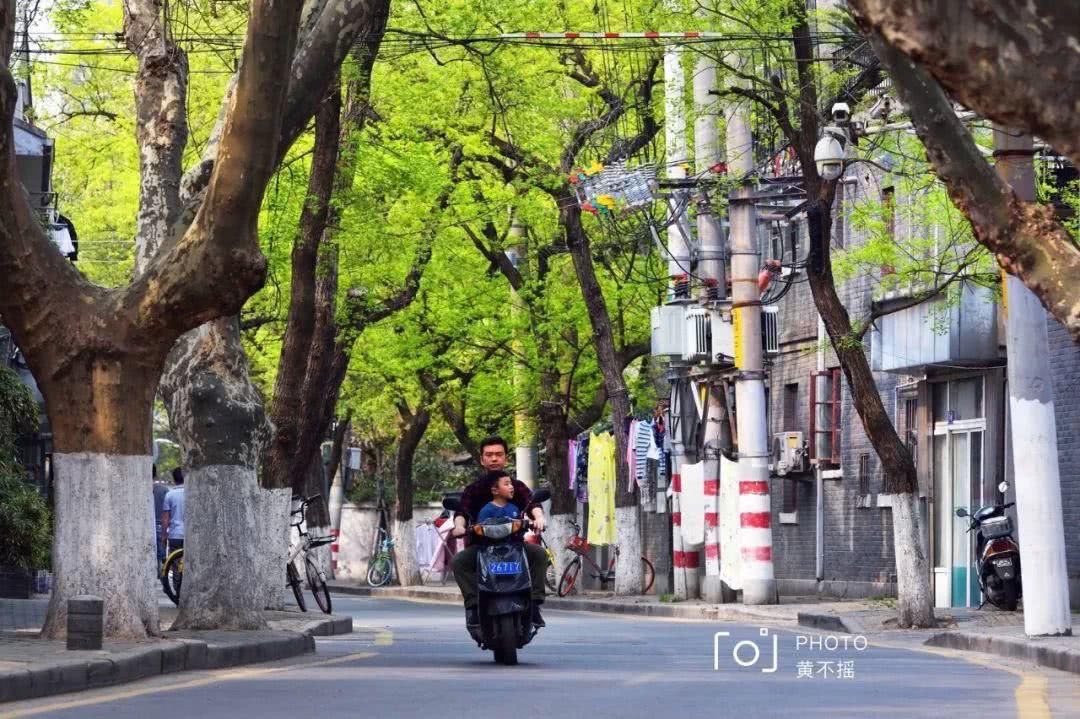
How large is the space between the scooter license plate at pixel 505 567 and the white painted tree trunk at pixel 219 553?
322 cm

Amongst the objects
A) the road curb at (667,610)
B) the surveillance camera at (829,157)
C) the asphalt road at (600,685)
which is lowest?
the asphalt road at (600,685)

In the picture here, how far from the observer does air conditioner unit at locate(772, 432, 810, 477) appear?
38344 millimetres

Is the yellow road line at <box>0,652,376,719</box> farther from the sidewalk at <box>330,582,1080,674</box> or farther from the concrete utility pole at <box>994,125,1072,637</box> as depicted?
the concrete utility pole at <box>994,125,1072,637</box>

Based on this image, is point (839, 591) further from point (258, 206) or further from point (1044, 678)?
point (258, 206)

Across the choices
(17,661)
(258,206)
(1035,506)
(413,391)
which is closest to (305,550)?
(1035,506)

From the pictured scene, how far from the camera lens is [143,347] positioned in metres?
16.5

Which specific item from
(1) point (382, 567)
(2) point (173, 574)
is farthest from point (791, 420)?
(1) point (382, 567)

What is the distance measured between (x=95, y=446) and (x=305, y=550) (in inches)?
421

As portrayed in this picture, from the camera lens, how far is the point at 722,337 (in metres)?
33.9

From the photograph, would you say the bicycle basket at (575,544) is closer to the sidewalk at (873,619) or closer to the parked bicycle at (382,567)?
the sidewalk at (873,619)

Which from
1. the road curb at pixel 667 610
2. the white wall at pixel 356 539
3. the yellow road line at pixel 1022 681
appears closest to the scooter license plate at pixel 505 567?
the yellow road line at pixel 1022 681

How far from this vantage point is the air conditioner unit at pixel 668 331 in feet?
117

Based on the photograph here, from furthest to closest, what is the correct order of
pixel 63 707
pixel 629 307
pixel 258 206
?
pixel 629 307
pixel 258 206
pixel 63 707

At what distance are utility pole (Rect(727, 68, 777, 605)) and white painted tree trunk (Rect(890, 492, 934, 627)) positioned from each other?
5.98m
